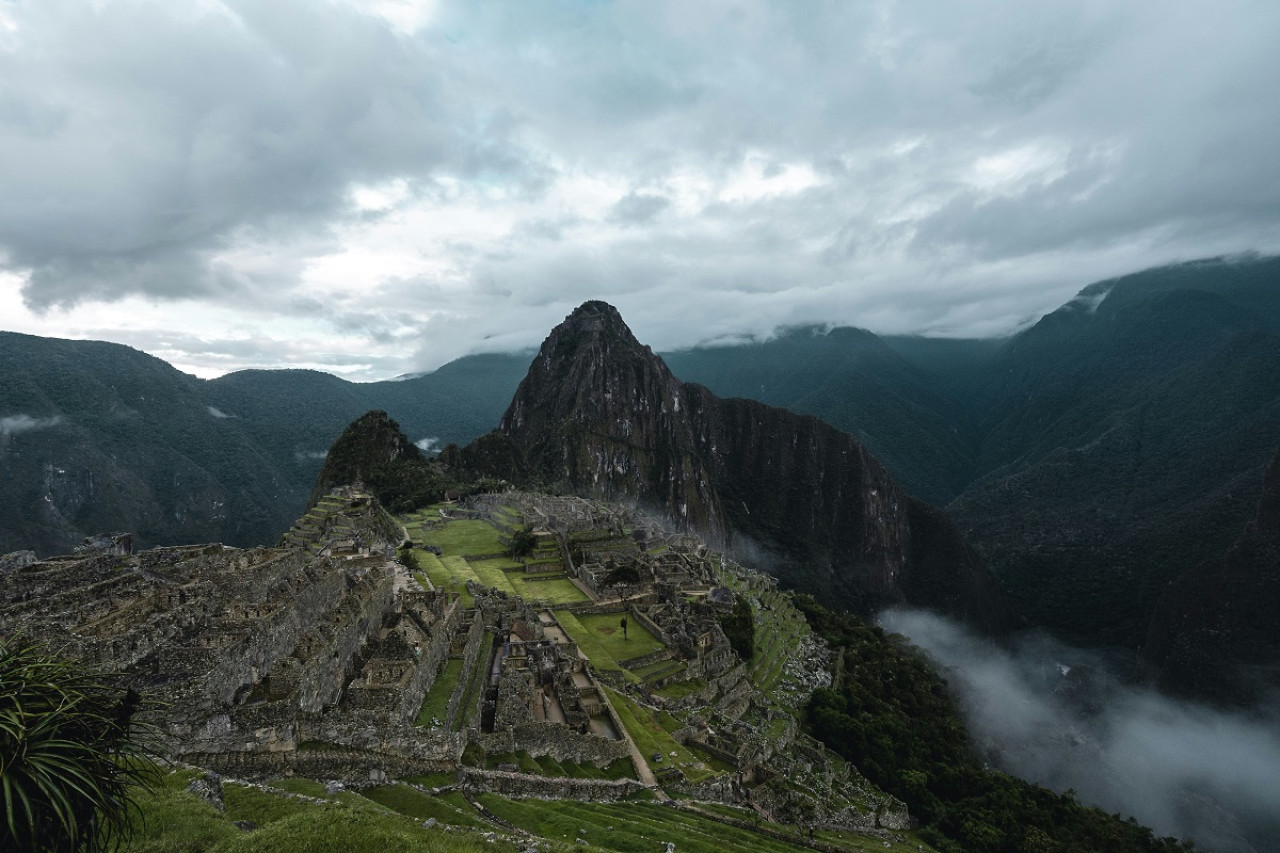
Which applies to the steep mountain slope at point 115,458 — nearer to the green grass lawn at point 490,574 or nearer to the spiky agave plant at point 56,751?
the green grass lawn at point 490,574

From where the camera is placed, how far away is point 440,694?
Result: 77.3 feet

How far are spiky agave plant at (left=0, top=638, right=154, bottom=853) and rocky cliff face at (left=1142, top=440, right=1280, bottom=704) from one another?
5185 inches

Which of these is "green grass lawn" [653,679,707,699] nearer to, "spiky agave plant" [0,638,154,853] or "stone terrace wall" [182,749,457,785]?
"stone terrace wall" [182,749,457,785]

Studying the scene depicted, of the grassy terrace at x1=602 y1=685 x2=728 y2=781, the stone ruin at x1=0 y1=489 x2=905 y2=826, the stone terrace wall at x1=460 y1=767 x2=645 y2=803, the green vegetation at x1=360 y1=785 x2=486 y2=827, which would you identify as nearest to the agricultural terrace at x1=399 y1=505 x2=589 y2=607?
→ the stone ruin at x1=0 y1=489 x2=905 y2=826

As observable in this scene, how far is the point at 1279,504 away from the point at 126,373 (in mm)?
234917

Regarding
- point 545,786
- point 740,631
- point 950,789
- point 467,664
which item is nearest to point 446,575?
point 467,664

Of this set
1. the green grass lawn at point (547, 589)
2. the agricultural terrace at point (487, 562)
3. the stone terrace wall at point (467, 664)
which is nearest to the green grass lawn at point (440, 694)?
the stone terrace wall at point (467, 664)

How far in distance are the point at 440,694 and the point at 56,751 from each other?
17531 millimetres

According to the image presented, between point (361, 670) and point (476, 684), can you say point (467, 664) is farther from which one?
point (361, 670)

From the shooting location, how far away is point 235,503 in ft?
382

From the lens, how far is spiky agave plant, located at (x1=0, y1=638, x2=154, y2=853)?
22.1 feet

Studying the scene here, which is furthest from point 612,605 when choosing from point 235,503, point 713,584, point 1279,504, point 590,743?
point 1279,504

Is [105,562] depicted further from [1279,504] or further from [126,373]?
[1279,504]

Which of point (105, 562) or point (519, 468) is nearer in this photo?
point (105, 562)
